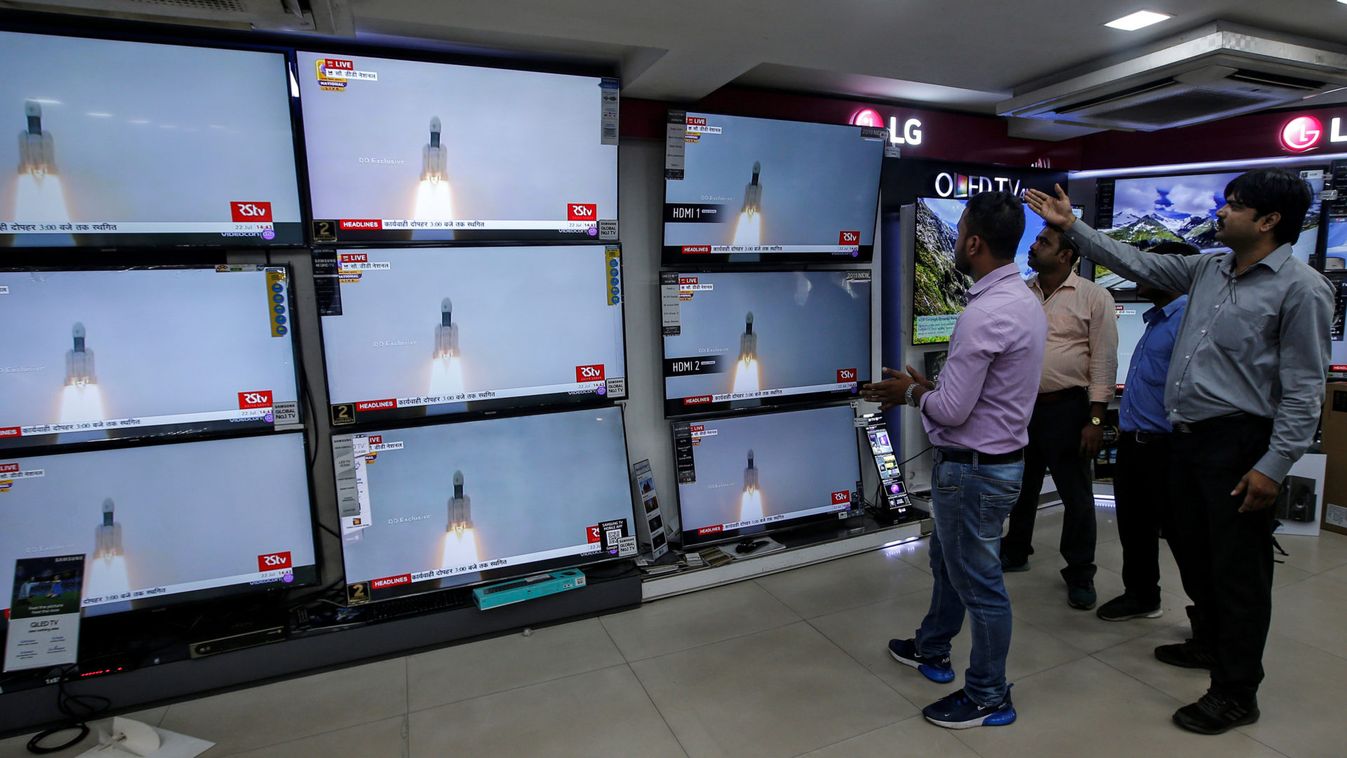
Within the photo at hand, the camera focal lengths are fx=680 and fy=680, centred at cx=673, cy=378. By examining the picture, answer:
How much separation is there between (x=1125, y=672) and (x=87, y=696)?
3.68 m

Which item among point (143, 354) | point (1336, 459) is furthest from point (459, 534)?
point (1336, 459)

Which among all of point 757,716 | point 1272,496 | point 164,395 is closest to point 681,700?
point 757,716


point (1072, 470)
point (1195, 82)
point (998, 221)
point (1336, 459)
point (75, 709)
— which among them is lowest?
point (75, 709)

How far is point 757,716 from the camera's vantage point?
7.60 ft

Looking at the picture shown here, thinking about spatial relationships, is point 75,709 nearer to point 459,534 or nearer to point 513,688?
point 459,534

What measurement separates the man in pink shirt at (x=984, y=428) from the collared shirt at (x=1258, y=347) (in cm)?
40

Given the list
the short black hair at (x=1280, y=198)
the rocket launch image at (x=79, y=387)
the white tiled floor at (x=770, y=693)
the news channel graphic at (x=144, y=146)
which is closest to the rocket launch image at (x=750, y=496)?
the white tiled floor at (x=770, y=693)

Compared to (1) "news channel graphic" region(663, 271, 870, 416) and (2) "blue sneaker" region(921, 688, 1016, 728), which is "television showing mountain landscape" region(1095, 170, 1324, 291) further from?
(2) "blue sneaker" region(921, 688, 1016, 728)

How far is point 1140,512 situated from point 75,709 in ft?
13.3

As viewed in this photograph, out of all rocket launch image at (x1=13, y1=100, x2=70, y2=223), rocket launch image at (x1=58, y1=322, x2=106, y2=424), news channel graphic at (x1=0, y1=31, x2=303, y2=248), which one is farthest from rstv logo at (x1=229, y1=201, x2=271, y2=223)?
rocket launch image at (x1=58, y1=322, x2=106, y2=424)

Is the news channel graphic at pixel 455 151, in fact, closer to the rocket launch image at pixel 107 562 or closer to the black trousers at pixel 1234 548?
the rocket launch image at pixel 107 562

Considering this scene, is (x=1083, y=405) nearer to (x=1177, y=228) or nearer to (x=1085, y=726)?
(x=1085, y=726)

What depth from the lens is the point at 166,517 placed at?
8.14 feet

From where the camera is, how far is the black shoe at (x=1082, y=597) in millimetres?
3018
